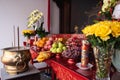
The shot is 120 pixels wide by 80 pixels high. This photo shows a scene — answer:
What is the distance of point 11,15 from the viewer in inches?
124

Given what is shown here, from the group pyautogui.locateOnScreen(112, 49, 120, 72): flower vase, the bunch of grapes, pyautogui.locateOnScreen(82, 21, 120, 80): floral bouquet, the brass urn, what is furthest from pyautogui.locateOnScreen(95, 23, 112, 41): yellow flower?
the brass urn

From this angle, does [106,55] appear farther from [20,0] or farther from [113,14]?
[20,0]

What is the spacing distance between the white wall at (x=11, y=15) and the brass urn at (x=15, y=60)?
183cm

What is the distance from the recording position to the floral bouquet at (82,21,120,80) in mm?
787

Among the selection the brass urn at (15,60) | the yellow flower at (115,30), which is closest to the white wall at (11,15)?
the brass urn at (15,60)

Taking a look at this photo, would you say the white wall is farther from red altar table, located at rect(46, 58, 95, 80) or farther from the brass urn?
red altar table, located at rect(46, 58, 95, 80)

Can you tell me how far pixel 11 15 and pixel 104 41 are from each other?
2674 millimetres

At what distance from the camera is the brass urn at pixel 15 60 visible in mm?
1340

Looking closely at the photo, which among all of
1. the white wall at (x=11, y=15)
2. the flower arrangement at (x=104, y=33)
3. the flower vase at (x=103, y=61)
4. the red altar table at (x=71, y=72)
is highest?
the white wall at (x=11, y=15)

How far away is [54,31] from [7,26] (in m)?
1.03

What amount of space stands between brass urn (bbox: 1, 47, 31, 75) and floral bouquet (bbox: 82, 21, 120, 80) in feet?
2.32

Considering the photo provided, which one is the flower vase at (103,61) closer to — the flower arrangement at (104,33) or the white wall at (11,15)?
the flower arrangement at (104,33)

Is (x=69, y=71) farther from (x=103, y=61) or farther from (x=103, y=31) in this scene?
(x=103, y=31)

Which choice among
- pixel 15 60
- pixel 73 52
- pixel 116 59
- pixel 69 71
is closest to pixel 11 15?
pixel 15 60
